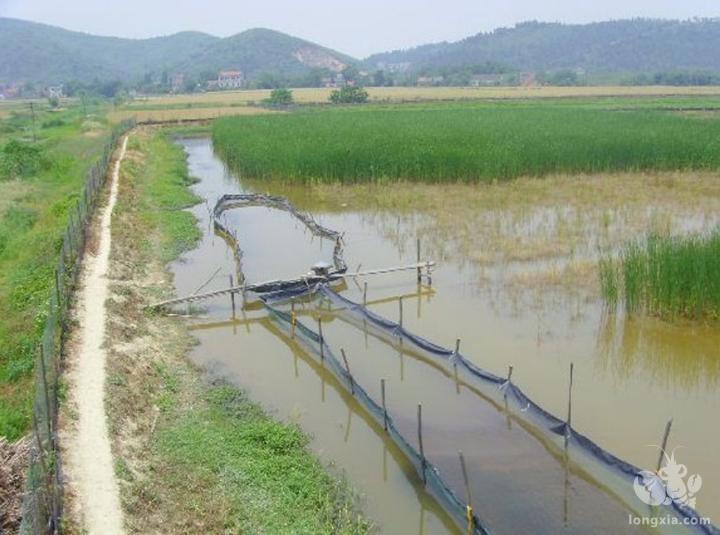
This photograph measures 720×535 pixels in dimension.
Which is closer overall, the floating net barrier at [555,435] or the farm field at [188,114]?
the floating net barrier at [555,435]

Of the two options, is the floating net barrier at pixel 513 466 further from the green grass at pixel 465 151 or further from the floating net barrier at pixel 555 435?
the green grass at pixel 465 151

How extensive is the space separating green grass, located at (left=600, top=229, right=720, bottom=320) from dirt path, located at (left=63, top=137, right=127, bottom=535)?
9.07 m

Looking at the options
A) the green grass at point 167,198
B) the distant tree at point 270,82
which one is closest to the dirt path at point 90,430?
the green grass at point 167,198

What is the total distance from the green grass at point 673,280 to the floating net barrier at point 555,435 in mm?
3987

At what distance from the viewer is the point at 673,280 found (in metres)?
12.4

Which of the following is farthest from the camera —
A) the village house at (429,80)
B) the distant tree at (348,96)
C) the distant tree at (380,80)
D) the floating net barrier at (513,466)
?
the distant tree at (380,80)

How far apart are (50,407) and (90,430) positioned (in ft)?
1.83

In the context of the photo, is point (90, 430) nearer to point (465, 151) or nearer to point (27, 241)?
point (27, 241)

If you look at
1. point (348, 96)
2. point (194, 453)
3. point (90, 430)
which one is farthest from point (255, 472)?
point (348, 96)

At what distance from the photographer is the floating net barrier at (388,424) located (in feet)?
24.1

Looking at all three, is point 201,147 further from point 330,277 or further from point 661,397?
point 661,397

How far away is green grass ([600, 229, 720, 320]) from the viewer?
40.0 ft

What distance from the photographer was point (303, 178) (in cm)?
2661

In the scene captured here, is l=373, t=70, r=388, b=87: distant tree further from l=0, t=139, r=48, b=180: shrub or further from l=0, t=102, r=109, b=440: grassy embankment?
l=0, t=139, r=48, b=180: shrub
